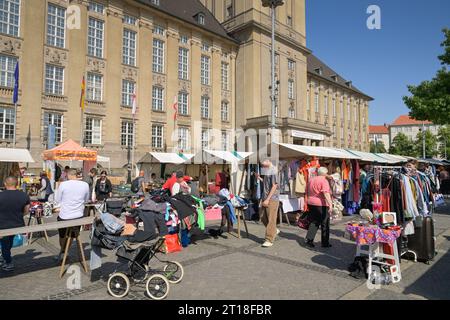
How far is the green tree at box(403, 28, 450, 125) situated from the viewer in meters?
15.6

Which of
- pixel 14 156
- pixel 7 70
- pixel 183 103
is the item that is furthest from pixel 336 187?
pixel 183 103

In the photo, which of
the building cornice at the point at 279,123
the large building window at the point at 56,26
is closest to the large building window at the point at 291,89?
the building cornice at the point at 279,123

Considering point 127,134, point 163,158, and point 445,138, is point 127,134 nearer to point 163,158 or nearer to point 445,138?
point 163,158

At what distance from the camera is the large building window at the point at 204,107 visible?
115 ft

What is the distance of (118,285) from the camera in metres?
4.69

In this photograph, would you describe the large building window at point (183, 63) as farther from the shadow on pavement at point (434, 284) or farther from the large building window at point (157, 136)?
the shadow on pavement at point (434, 284)

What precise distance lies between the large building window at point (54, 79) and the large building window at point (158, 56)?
9.01 metres

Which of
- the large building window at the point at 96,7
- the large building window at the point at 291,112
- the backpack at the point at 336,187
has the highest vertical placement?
Answer: the large building window at the point at 96,7

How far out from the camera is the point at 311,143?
40781 mm

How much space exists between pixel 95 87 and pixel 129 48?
5255 mm
